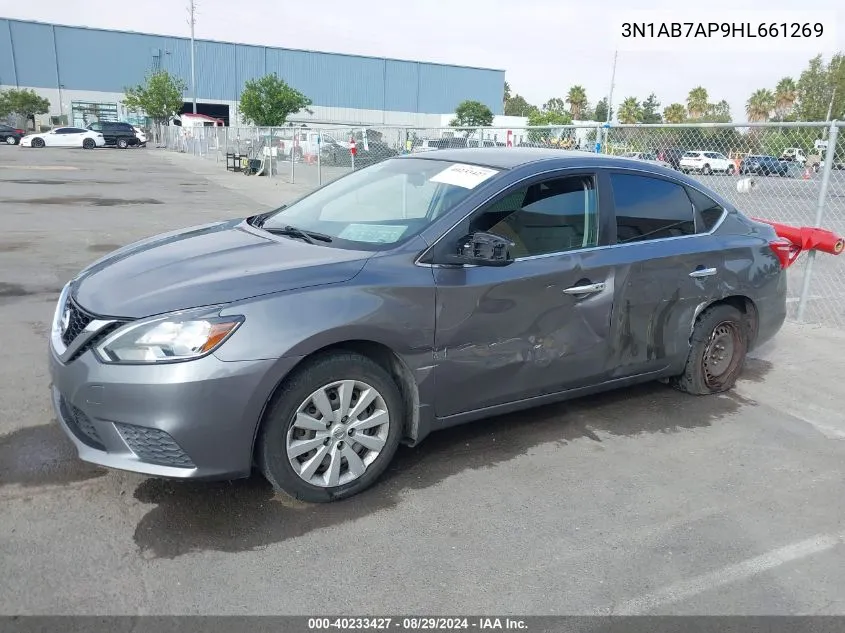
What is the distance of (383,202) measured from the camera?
408 centimetres

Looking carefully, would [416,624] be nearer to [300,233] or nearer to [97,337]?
[97,337]

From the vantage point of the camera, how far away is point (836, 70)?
162 ft

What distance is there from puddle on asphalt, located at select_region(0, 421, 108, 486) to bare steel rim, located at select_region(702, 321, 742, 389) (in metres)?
3.84

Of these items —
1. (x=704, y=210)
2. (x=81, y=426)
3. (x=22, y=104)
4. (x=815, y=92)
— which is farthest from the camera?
(x=22, y=104)

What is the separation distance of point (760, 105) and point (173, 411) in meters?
87.6

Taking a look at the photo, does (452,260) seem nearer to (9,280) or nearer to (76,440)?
(76,440)

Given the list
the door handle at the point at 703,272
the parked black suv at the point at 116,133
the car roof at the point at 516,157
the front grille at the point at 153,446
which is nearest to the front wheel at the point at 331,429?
the front grille at the point at 153,446

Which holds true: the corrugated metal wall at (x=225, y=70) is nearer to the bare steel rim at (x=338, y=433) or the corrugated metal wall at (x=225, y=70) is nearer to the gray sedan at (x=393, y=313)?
the gray sedan at (x=393, y=313)

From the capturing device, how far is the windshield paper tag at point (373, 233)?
3.54 meters

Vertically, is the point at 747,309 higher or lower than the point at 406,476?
higher

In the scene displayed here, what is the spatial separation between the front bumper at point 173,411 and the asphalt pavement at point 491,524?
335mm

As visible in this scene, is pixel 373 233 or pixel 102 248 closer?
pixel 373 233

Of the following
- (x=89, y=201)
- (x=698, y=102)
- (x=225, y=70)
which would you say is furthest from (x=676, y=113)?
(x=89, y=201)

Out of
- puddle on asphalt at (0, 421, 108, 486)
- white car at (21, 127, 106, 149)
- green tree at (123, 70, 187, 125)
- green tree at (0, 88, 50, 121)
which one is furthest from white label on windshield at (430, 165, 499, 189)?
green tree at (0, 88, 50, 121)
